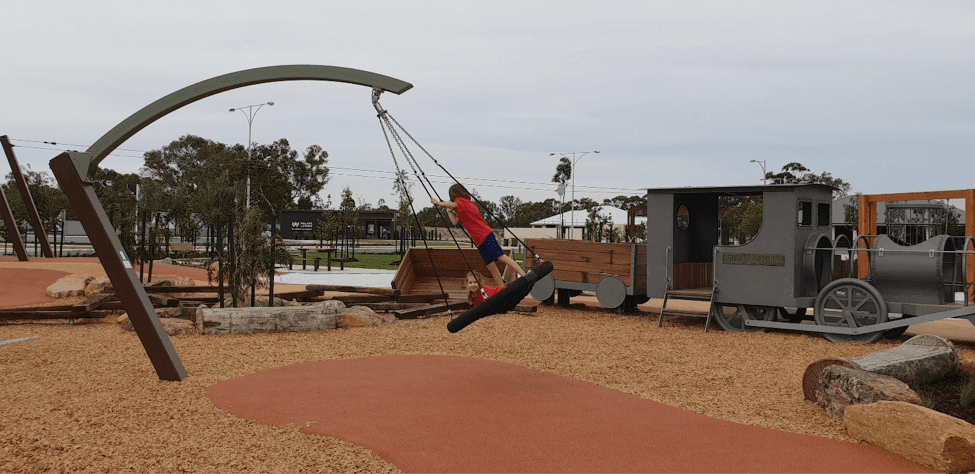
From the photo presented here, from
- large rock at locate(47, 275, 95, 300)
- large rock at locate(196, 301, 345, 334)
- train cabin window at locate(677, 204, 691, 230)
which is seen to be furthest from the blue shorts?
large rock at locate(47, 275, 95, 300)

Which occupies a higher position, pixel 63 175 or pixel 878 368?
pixel 63 175

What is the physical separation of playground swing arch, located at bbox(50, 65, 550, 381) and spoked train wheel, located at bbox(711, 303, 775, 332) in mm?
7583

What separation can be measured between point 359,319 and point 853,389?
7.93m

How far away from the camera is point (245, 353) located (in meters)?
9.45

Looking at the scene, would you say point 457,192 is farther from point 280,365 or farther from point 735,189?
point 735,189

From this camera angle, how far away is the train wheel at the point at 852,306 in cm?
1128

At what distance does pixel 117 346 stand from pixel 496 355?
17.7 ft

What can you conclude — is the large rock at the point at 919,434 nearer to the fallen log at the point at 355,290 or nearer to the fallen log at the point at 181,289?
the fallen log at the point at 355,290

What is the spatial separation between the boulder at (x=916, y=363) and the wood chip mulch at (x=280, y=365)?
2.76 ft

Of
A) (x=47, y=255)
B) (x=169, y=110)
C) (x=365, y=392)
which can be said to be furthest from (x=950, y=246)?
(x=47, y=255)

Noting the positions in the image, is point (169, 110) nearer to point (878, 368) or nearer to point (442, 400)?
point (442, 400)

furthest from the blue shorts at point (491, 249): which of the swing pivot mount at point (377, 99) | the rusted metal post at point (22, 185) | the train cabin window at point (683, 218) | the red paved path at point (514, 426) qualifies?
the rusted metal post at point (22, 185)

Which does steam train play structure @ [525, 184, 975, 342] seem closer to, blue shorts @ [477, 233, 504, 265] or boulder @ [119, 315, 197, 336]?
blue shorts @ [477, 233, 504, 265]

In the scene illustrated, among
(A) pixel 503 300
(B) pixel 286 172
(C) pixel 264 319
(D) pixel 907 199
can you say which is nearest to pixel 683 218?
(D) pixel 907 199
